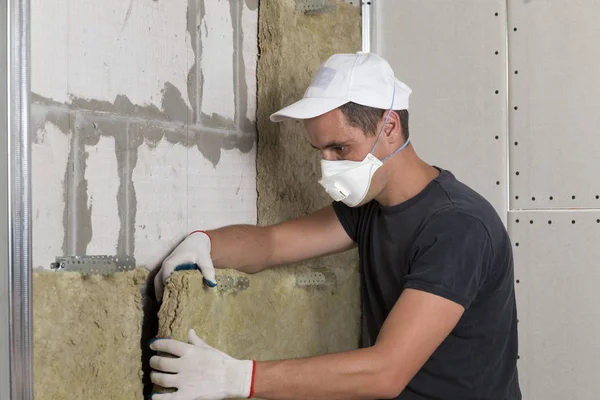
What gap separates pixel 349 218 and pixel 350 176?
35 cm

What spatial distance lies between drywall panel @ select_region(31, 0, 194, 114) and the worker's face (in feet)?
1.34

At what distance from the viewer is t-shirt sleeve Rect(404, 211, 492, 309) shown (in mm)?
1762

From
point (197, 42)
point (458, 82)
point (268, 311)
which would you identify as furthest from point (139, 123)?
point (458, 82)

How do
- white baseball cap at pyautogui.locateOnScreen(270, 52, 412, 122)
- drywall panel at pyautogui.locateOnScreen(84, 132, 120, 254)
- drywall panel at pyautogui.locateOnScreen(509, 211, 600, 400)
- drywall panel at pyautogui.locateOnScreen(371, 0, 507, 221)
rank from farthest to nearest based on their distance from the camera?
drywall panel at pyautogui.locateOnScreen(371, 0, 507, 221)
drywall panel at pyautogui.locateOnScreen(509, 211, 600, 400)
white baseball cap at pyautogui.locateOnScreen(270, 52, 412, 122)
drywall panel at pyautogui.locateOnScreen(84, 132, 120, 254)

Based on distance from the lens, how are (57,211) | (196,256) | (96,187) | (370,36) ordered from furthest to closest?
(370,36) < (196,256) < (96,187) < (57,211)

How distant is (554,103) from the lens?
105 inches

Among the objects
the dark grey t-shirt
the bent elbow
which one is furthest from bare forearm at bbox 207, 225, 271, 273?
the bent elbow

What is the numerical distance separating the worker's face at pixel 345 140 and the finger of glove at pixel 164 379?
29.3 inches

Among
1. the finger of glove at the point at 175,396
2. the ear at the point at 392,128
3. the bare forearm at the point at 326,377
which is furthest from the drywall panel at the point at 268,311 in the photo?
the ear at the point at 392,128

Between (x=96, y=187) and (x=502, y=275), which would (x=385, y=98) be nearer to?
(x=502, y=275)

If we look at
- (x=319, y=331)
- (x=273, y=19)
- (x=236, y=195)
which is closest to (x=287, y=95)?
(x=273, y=19)

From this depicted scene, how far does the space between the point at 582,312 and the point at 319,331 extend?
982 mm

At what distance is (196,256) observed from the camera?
6.30 ft

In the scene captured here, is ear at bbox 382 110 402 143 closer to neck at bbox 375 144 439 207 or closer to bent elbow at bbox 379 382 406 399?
neck at bbox 375 144 439 207
